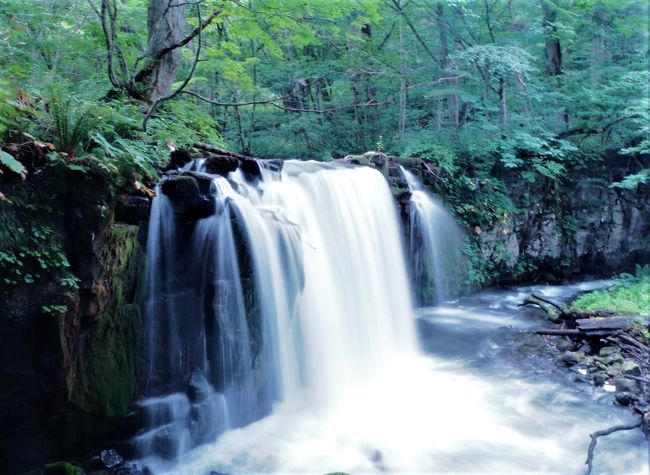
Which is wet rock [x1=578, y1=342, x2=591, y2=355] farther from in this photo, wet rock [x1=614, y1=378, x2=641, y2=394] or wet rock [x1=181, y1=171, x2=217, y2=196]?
wet rock [x1=181, y1=171, x2=217, y2=196]

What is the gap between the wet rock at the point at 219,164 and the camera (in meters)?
6.73

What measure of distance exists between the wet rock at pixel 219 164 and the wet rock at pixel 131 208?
53.5 inches

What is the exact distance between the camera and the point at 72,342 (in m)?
4.91

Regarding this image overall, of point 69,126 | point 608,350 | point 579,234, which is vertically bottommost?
point 608,350

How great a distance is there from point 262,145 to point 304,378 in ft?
31.1

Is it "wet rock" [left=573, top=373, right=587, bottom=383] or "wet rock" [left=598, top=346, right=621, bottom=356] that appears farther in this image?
"wet rock" [left=598, top=346, right=621, bottom=356]

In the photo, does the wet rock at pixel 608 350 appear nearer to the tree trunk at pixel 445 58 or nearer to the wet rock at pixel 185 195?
the wet rock at pixel 185 195

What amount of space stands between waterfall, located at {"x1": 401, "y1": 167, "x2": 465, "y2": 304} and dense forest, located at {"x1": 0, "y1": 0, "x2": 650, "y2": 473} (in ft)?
0.37

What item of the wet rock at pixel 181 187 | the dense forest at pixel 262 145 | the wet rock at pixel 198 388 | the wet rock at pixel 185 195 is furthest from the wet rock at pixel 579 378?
the wet rock at pixel 181 187

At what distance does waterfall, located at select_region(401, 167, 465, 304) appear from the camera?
449 inches

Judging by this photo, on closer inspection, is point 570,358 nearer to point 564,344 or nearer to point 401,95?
point 564,344

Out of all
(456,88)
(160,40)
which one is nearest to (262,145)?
(456,88)

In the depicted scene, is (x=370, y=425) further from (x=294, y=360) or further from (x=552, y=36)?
(x=552, y=36)

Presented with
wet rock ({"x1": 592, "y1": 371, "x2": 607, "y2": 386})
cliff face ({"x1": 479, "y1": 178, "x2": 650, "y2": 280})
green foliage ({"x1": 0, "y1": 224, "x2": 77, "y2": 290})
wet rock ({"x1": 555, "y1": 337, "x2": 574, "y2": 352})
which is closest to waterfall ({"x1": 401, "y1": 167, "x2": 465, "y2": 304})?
cliff face ({"x1": 479, "y1": 178, "x2": 650, "y2": 280})
